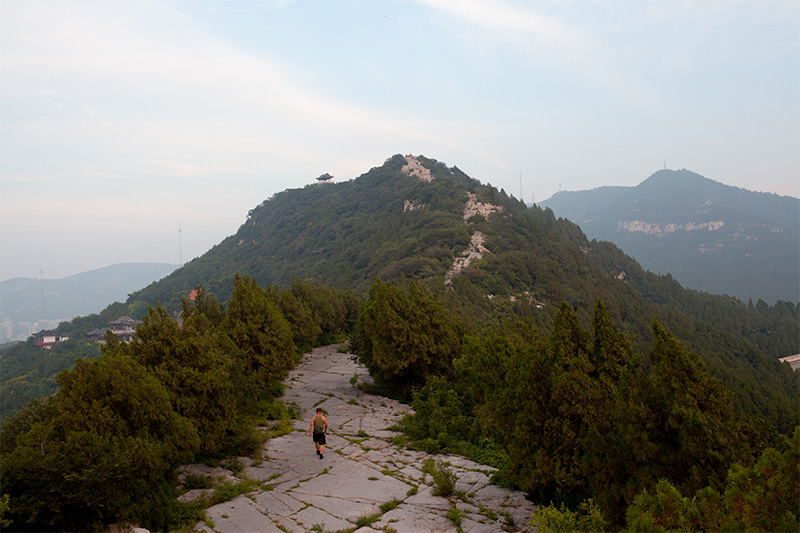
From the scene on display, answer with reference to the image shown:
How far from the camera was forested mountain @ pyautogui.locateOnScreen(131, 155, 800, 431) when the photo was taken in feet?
199

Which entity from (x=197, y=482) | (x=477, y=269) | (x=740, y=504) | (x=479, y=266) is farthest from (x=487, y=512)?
(x=479, y=266)

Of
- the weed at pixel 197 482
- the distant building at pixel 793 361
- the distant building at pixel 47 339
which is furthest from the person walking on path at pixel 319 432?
the distant building at pixel 47 339

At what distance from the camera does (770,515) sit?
197 inches

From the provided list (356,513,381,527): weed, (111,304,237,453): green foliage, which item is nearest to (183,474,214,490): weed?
(111,304,237,453): green foliage

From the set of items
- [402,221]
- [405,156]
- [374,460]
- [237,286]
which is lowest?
[374,460]

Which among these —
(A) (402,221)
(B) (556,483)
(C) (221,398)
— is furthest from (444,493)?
(A) (402,221)

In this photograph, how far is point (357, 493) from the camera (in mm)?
9797

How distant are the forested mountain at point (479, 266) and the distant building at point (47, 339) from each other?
18788 millimetres

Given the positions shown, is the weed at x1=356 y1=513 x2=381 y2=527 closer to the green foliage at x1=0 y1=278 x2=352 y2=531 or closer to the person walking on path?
the green foliage at x1=0 y1=278 x2=352 y2=531

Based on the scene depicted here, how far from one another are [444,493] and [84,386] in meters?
6.58

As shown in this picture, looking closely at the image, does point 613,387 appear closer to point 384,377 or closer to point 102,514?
point 102,514

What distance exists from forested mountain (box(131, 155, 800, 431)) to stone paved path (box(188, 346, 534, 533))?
2486 cm

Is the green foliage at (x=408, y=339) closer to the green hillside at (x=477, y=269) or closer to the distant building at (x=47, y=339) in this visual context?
the green hillside at (x=477, y=269)

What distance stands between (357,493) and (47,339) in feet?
332
